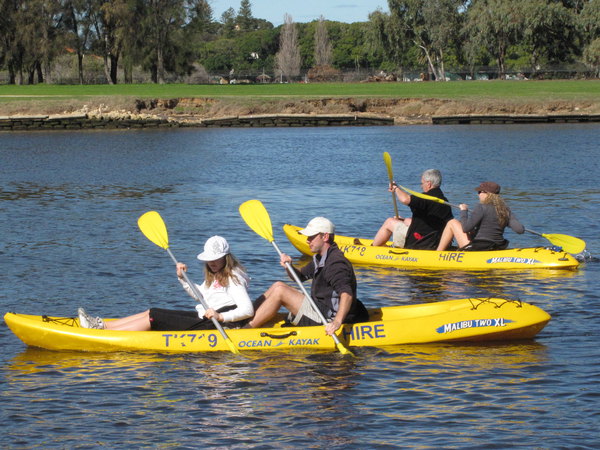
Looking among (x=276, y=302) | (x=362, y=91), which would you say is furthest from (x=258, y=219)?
(x=362, y=91)

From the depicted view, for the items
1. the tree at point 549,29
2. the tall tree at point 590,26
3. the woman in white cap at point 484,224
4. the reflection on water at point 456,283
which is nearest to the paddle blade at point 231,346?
the reflection on water at point 456,283

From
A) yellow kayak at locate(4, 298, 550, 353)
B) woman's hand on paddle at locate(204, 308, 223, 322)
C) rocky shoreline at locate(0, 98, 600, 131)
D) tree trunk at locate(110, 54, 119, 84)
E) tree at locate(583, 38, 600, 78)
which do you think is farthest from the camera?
tree trunk at locate(110, 54, 119, 84)

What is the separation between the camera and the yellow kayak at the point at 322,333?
10281 mm

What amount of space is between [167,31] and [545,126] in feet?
123

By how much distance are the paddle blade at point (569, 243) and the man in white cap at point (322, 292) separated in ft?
19.8

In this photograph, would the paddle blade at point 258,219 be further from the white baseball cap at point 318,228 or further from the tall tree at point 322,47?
the tall tree at point 322,47

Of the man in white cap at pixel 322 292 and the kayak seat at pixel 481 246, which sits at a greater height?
the man in white cap at pixel 322 292

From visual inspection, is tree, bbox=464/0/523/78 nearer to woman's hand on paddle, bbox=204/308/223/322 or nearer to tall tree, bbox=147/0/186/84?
tall tree, bbox=147/0/186/84

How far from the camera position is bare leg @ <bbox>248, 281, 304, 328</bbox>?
1030cm

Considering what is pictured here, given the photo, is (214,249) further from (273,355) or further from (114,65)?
(114,65)

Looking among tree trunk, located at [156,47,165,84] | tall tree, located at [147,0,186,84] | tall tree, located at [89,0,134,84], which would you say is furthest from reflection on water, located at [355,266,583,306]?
tree trunk, located at [156,47,165,84]

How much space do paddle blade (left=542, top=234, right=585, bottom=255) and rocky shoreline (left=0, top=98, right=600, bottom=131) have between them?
3973cm

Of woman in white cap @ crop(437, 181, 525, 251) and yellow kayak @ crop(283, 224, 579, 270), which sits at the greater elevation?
woman in white cap @ crop(437, 181, 525, 251)

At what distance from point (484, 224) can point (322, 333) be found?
5.46 metres
